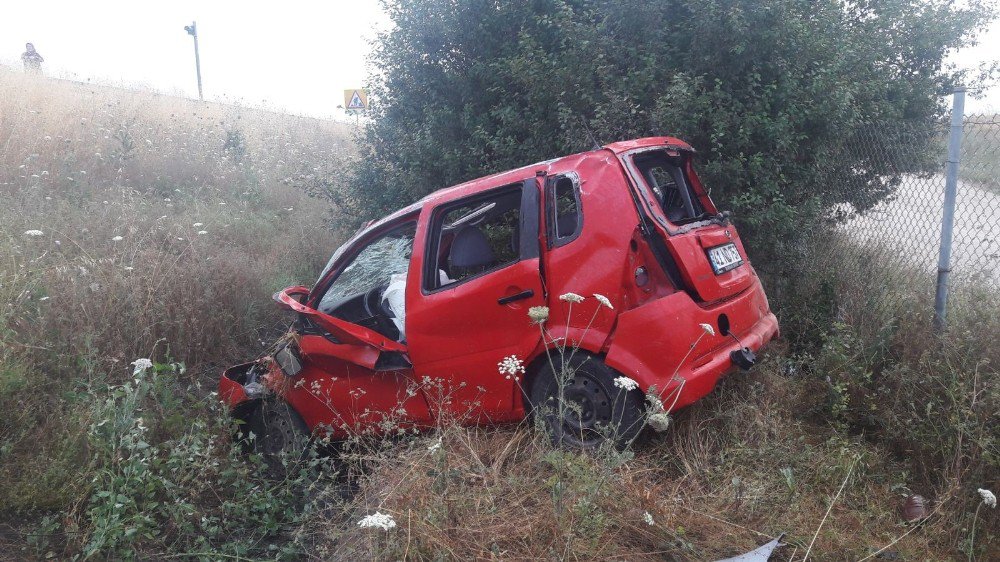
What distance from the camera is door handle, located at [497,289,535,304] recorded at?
3.81 meters

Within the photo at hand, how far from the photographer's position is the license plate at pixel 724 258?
3865 millimetres

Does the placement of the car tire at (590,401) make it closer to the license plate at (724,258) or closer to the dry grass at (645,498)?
the dry grass at (645,498)

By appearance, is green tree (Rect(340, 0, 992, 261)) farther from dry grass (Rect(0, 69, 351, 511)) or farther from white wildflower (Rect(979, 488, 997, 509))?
white wildflower (Rect(979, 488, 997, 509))

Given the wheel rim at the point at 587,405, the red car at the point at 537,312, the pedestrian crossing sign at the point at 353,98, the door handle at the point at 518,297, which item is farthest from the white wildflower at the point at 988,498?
the pedestrian crossing sign at the point at 353,98

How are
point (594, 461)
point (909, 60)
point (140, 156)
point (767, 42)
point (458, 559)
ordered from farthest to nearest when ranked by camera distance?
point (140, 156)
point (909, 60)
point (767, 42)
point (594, 461)
point (458, 559)

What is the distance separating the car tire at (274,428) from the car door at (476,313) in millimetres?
1136

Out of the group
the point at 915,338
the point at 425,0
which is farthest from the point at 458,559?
the point at 425,0

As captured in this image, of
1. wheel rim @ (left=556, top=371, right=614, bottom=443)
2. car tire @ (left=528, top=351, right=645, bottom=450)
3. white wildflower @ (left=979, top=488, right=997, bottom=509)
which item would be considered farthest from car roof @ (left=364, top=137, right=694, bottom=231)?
white wildflower @ (left=979, top=488, right=997, bottom=509)

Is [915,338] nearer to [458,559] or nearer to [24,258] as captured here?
[458,559]

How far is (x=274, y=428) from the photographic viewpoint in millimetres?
4871

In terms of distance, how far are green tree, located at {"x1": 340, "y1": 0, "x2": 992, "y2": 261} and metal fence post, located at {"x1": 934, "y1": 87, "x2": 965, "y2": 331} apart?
1.14m

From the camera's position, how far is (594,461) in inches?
127

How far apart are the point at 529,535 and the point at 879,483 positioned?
198cm

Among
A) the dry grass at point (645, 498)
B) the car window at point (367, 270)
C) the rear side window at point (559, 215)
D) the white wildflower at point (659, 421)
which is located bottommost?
the dry grass at point (645, 498)
